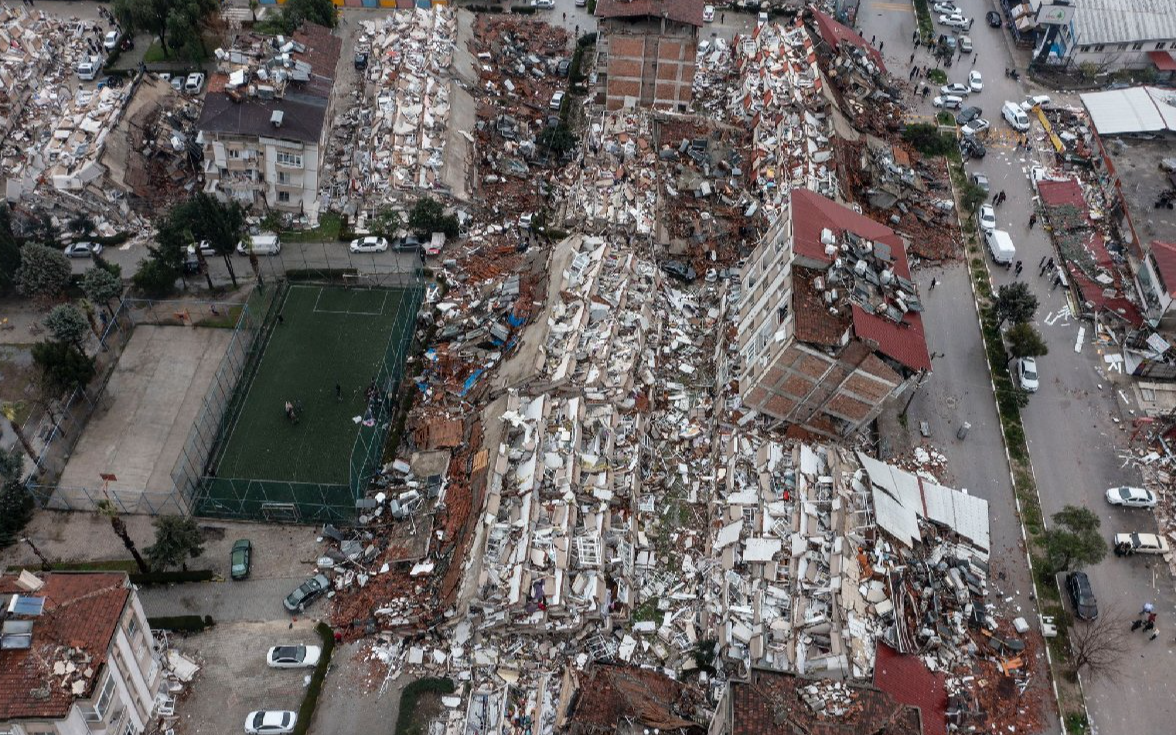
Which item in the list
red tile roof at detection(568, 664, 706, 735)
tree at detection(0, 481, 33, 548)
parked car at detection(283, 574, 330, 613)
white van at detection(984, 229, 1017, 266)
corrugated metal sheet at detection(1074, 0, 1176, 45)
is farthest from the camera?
corrugated metal sheet at detection(1074, 0, 1176, 45)

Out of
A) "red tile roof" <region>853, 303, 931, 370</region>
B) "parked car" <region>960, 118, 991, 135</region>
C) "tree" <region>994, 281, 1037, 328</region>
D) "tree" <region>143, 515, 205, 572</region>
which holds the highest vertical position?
"red tile roof" <region>853, 303, 931, 370</region>

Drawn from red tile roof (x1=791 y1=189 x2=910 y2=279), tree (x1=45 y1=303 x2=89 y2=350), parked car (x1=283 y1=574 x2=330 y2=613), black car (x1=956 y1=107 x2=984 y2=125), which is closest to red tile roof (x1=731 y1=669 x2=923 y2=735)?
parked car (x1=283 y1=574 x2=330 y2=613)

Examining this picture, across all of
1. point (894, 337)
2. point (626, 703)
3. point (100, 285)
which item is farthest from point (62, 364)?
point (894, 337)

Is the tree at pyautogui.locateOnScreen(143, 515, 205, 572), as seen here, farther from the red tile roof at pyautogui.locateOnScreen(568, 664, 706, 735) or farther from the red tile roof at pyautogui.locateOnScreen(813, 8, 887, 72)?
the red tile roof at pyautogui.locateOnScreen(813, 8, 887, 72)

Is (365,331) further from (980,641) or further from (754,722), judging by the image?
(980,641)

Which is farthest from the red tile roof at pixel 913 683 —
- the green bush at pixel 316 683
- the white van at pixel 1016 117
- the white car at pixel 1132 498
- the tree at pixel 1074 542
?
the white van at pixel 1016 117

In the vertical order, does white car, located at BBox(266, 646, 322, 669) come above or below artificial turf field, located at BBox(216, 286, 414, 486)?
below

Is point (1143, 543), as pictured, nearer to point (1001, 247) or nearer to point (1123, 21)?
point (1001, 247)

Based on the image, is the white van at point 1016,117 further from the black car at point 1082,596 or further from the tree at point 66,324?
the tree at point 66,324
